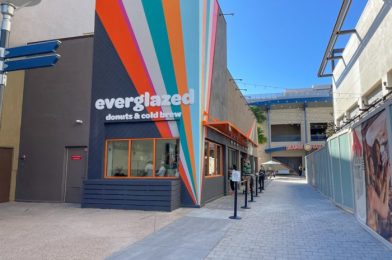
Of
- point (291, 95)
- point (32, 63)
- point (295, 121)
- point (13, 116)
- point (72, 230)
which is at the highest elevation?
point (291, 95)

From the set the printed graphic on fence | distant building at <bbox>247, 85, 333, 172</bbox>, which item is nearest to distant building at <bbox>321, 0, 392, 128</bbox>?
the printed graphic on fence

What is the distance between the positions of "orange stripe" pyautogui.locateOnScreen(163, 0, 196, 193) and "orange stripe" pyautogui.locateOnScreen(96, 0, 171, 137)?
2.71 ft

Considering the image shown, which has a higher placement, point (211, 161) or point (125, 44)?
point (125, 44)

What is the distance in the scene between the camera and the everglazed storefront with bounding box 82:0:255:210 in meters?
10.6

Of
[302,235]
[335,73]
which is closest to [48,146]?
[302,235]

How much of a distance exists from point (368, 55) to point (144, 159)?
32.3 feet

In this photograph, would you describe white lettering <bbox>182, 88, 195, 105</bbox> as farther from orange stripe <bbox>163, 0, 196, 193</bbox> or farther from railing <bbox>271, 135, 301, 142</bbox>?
railing <bbox>271, 135, 301, 142</bbox>

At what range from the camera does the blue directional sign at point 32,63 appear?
5.25 meters

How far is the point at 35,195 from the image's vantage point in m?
13.0

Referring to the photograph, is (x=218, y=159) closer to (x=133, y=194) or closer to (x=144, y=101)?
(x=144, y=101)

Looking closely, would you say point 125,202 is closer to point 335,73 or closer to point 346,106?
point 346,106

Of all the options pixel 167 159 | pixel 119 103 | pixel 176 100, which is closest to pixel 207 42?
pixel 176 100

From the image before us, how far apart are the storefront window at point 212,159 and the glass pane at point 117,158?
118 inches

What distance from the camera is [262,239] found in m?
6.41
